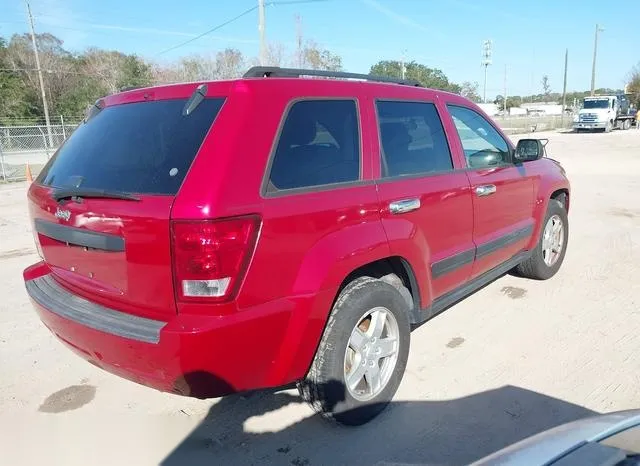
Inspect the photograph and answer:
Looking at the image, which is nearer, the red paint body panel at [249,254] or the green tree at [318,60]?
the red paint body panel at [249,254]

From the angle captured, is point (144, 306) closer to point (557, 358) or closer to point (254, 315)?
point (254, 315)

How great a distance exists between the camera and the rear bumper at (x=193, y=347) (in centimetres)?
214

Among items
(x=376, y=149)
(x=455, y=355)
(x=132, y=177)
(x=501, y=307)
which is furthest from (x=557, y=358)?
(x=132, y=177)

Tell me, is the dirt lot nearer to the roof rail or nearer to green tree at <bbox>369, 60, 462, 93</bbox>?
the roof rail

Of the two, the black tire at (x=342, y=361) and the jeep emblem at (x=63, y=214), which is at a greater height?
the jeep emblem at (x=63, y=214)

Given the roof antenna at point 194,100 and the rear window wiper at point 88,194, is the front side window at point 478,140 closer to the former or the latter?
the roof antenna at point 194,100

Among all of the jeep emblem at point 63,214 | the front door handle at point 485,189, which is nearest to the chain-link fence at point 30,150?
the jeep emblem at point 63,214

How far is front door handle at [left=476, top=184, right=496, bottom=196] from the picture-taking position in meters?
3.71

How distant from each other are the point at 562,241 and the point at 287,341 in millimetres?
4063

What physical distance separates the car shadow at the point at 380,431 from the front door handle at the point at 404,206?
1.20m

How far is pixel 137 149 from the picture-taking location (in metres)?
2.48

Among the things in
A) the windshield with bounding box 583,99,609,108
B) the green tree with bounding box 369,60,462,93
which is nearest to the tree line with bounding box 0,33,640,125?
the windshield with bounding box 583,99,609,108

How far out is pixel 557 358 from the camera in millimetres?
3543

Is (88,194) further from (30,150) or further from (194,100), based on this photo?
(30,150)
